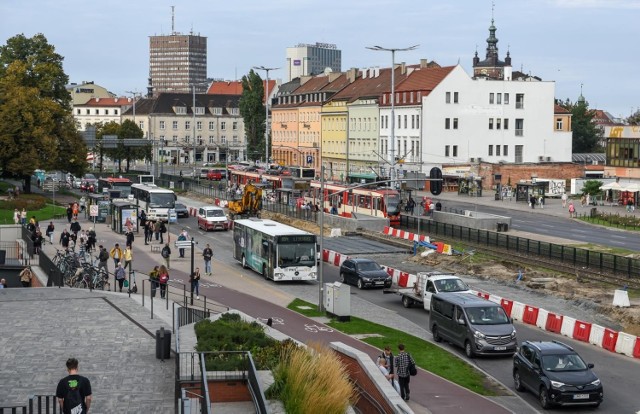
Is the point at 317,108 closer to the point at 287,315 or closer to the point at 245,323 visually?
the point at 287,315

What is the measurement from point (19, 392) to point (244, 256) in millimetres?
32279

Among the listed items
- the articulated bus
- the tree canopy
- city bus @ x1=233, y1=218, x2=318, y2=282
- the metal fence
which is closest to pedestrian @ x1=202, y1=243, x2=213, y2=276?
city bus @ x1=233, y1=218, x2=318, y2=282

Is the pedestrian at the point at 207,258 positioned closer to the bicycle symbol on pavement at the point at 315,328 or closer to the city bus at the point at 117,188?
the bicycle symbol on pavement at the point at 315,328

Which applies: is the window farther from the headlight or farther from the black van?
the headlight

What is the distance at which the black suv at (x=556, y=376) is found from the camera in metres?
26.2

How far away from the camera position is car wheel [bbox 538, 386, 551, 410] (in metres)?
26.5

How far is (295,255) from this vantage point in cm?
4859

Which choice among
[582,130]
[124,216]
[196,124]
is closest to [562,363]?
[124,216]

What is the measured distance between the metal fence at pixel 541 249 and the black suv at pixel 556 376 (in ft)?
70.9

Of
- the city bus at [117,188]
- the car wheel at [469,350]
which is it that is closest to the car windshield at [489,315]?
the car wheel at [469,350]

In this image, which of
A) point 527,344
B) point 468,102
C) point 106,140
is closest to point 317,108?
point 468,102

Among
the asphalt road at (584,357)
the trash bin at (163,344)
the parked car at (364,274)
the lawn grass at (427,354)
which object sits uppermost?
the trash bin at (163,344)

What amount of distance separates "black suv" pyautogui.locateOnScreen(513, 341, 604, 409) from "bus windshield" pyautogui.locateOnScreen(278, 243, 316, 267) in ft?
68.6

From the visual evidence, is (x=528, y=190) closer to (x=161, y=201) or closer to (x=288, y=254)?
(x=161, y=201)
